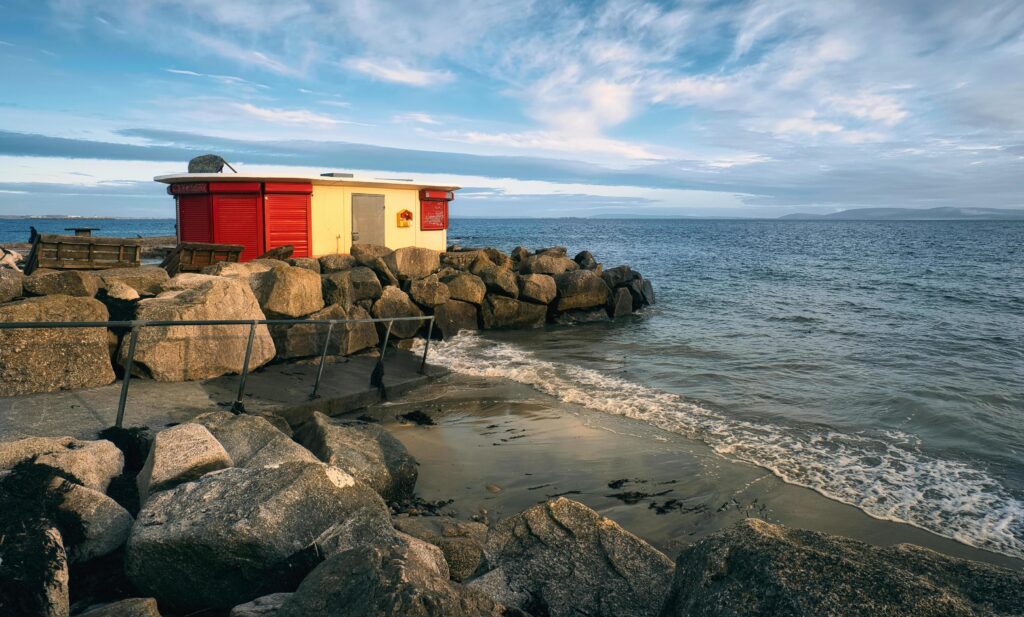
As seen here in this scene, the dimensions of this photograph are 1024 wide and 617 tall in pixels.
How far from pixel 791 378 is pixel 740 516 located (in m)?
7.06

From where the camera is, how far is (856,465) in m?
8.23

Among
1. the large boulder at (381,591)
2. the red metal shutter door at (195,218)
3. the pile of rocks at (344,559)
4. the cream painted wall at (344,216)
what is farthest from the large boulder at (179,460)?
the red metal shutter door at (195,218)

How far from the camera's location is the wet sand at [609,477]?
6.50 m

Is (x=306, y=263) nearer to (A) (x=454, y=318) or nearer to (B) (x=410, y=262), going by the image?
(B) (x=410, y=262)

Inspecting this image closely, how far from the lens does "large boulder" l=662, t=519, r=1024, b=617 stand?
2.68m

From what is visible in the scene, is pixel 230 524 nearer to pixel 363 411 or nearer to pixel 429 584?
pixel 429 584

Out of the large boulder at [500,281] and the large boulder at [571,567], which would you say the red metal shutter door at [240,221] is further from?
the large boulder at [571,567]

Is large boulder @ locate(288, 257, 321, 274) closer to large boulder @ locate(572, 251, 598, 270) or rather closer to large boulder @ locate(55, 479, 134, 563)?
large boulder @ locate(572, 251, 598, 270)

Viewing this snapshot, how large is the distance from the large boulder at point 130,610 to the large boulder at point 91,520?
97cm

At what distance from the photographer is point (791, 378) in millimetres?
12922

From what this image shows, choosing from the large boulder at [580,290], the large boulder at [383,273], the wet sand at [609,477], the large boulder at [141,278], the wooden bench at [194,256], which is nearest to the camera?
the wet sand at [609,477]

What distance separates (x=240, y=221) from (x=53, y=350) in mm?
11502

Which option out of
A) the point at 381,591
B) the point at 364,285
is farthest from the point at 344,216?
the point at 381,591

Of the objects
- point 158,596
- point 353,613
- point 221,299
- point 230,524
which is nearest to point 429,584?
point 353,613
